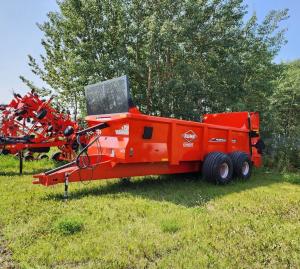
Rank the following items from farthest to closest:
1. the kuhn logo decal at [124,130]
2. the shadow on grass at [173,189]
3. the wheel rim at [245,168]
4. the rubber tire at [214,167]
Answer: the wheel rim at [245,168]
the rubber tire at [214,167]
the kuhn logo decal at [124,130]
the shadow on grass at [173,189]

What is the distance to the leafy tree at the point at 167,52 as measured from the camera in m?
13.8

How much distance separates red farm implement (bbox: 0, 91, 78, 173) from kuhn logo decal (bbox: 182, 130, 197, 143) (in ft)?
11.6

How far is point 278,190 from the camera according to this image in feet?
25.4

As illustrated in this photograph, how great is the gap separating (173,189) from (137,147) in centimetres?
125

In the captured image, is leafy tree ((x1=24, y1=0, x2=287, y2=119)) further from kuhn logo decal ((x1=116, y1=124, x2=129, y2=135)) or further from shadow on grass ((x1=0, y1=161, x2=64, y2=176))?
kuhn logo decal ((x1=116, y1=124, x2=129, y2=135))

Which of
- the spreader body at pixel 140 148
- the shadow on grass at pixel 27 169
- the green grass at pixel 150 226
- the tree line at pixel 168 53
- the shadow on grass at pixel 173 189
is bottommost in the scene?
the green grass at pixel 150 226

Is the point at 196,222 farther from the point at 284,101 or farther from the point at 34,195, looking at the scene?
the point at 284,101

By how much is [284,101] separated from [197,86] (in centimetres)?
1845

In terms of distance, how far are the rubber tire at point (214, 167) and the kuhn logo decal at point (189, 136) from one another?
0.58 meters

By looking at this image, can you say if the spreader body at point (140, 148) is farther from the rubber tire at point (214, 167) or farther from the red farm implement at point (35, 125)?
the red farm implement at point (35, 125)

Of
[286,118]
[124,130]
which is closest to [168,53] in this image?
[124,130]

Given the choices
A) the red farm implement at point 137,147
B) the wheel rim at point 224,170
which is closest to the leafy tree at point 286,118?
the red farm implement at point 137,147

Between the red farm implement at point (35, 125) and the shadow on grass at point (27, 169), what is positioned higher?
the red farm implement at point (35, 125)

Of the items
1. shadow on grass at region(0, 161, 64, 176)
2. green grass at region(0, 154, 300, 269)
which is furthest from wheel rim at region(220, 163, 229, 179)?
shadow on grass at region(0, 161, 64, 176)
